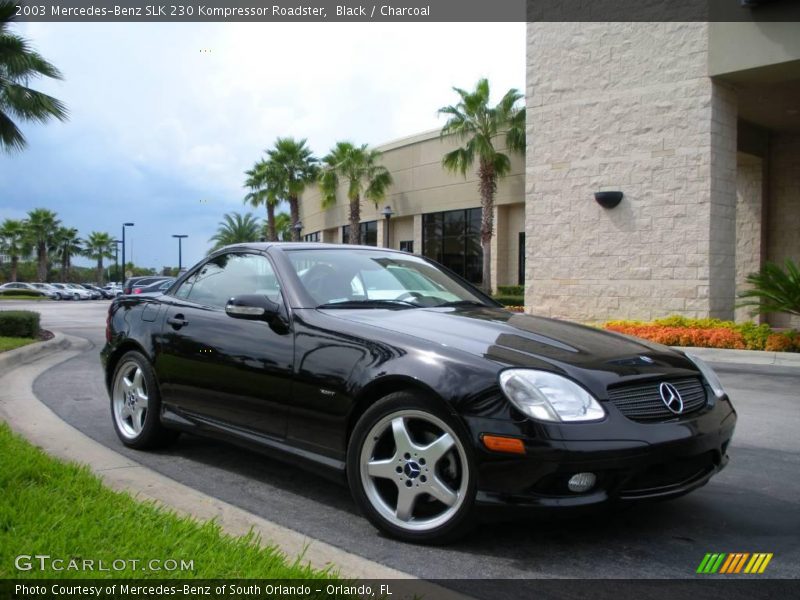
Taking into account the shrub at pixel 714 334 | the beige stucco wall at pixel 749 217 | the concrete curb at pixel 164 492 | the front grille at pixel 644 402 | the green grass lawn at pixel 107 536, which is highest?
the beige stucco wall at pixel 749 217

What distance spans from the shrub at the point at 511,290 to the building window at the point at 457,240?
300cm

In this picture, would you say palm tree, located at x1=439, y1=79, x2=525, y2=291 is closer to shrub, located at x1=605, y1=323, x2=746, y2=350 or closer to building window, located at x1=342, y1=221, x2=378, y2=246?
building window, located at x1=342, y1=221, x2=378, y2=246

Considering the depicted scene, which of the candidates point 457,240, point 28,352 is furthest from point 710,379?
point 457,240

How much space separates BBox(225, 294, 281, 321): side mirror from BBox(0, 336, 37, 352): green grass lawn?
8.34m

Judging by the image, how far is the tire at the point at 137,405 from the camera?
4922 mm

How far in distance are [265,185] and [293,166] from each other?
2887 mm

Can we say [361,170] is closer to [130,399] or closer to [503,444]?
[130,399]

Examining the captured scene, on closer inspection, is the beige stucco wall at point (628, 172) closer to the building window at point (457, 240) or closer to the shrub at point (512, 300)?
the shrub at point (512, 300)

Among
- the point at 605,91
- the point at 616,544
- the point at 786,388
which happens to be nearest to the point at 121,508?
the point at 616,544

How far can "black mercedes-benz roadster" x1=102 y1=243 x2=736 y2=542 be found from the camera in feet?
9.96

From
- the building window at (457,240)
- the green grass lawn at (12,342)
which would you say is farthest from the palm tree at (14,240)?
the green grass lawn at (12,342)

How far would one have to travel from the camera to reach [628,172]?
15.3 metres

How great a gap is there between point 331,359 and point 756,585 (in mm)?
2134

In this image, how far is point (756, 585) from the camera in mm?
2967
